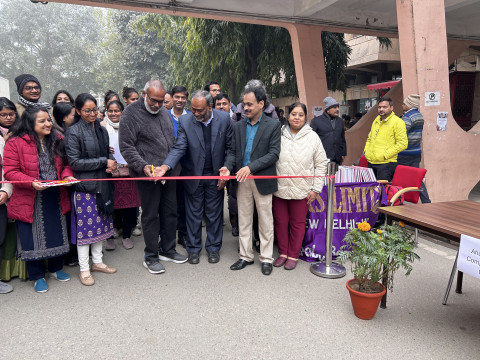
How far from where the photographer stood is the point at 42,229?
11.1ft

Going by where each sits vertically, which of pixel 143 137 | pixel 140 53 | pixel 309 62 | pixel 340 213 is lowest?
pixel 340 213

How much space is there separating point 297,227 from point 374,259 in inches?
52.0

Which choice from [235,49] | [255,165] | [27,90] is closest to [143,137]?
[255,165]

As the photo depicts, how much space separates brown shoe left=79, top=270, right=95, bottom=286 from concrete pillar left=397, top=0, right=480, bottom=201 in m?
5.11

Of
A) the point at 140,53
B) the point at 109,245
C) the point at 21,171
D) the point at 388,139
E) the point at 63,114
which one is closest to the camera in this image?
the point at 21,171

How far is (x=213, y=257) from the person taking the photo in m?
4.09

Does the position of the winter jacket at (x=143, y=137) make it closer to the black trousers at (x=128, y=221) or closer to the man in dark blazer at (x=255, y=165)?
the man in dark blazer at (x=255, y=165)

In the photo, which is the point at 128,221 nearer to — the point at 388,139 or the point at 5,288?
the point at 5,288

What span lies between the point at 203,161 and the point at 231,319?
69.3 inches

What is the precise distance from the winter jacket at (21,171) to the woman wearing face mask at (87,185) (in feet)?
1.07

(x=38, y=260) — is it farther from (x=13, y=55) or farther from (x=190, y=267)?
(x=13, y=55)

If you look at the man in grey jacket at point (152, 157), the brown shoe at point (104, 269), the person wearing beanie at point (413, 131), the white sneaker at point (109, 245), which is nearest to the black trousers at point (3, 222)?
the brown shoe at point (104, 269)

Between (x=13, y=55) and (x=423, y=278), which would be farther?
(x=13, y=55)

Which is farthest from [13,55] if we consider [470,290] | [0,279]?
[470,290]
